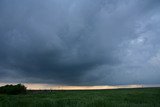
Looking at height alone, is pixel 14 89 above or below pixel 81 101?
above

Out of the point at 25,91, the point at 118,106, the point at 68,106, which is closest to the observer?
the point at 68,106

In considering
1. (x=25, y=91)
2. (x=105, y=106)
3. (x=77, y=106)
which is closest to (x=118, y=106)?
(x=105, y=106)

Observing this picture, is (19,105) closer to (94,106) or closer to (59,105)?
(59,105)

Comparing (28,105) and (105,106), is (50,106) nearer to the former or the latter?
(28,105)

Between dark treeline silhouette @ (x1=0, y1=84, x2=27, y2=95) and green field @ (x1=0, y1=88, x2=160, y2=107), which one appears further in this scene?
dark treeline silhouette @ (x1=0, y1=84, x2=27, y2=95)

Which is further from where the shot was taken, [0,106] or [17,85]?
[17,85]

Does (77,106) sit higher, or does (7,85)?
(7,85)

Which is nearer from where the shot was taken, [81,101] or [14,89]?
[81,101]

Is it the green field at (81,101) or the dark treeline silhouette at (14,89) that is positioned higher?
the dark treeline silhouette at (14,89)

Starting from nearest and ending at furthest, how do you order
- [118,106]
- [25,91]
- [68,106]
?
1. [68,106]
2. [118,106]
3. [25,91]

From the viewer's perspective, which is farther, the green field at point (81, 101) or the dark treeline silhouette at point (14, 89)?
the dark treeline silhouette at point (14, 89)

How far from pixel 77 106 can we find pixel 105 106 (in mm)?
3146

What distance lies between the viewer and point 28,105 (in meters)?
30.1

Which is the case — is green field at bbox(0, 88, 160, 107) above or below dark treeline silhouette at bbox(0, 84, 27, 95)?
below
